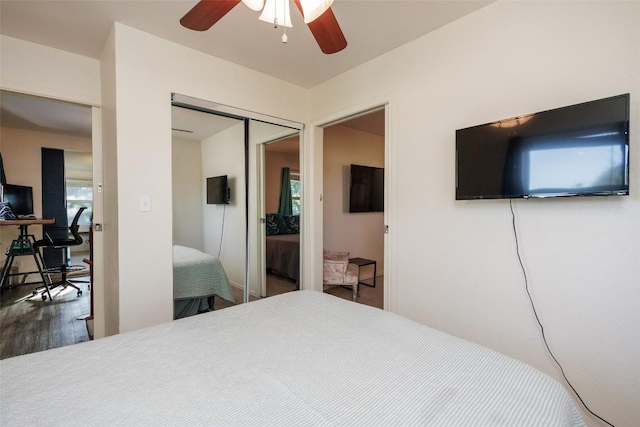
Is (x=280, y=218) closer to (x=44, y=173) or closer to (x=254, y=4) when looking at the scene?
(x=254, y=4)

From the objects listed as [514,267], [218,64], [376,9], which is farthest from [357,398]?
[218,64]

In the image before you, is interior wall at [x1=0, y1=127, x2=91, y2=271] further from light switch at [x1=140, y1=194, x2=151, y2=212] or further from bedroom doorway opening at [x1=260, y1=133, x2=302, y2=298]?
light switch at [x1=140, y1=194, x2=151, y2=212]

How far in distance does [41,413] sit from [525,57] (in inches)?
100

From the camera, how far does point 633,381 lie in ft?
4.42

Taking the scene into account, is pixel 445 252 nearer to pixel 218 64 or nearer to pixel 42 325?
pixel 218 64

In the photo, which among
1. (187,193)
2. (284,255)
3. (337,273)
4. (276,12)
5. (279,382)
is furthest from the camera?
(284,255)

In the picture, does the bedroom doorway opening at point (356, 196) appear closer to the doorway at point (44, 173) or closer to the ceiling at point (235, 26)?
the ceiling at point (235, 26)

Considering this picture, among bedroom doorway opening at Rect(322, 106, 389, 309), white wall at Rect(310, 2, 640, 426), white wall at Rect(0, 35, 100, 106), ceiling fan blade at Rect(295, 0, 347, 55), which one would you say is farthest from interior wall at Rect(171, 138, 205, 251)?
bedroom doorway opening at Rect(322, 106, 389, 309)

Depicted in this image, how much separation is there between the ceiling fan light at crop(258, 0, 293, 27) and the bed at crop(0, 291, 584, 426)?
4.83 ft

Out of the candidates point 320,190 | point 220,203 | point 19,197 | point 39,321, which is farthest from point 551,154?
point 19,197

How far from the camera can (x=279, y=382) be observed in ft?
2.70

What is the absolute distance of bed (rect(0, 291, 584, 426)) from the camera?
2.27 feet

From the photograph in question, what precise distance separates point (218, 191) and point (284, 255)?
4.95 ft

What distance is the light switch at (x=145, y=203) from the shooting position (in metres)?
2.08
